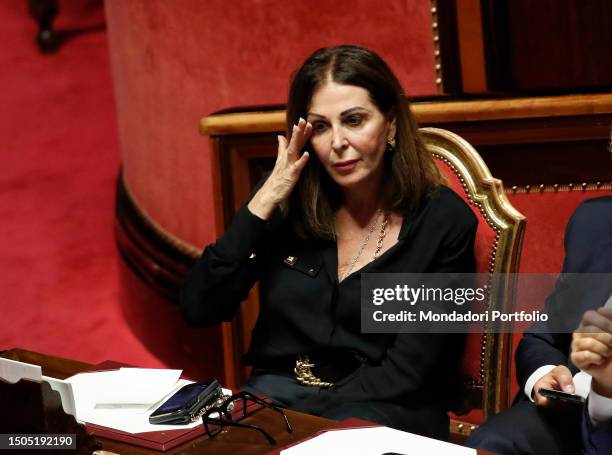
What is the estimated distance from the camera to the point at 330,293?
7.43 ft

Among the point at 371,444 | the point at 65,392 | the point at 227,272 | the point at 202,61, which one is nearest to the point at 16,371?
the point at 65,392

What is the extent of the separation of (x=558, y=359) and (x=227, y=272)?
0.74 meters

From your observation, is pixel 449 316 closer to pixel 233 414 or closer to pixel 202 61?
pixel 233 414

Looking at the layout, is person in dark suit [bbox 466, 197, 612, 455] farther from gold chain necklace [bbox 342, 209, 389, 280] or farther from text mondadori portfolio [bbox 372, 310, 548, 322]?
gold chain necklace [bbox 342, 209, 389, 280]

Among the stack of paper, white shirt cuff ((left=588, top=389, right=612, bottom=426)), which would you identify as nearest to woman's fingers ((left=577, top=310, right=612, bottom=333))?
white shirt cuff ((left=588, top=389, right=612, bottom=426))

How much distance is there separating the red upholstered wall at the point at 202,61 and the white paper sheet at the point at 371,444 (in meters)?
2.01

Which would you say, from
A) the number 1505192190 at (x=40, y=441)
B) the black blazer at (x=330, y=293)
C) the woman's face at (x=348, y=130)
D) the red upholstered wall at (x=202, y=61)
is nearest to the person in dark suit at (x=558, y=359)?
the black blazer at (x=330, y=293)

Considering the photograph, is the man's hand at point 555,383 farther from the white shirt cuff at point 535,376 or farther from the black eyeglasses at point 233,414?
the black eyeglasses at point 233,414

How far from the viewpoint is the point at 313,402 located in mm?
2166

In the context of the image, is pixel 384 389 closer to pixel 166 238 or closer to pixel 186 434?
pixel 186 434

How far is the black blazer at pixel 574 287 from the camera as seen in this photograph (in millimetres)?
1979

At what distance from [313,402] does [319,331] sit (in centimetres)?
16

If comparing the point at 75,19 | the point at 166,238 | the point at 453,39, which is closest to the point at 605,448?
the point at 453,39

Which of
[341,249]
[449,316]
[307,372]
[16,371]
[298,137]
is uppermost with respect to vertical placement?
[298,137]
